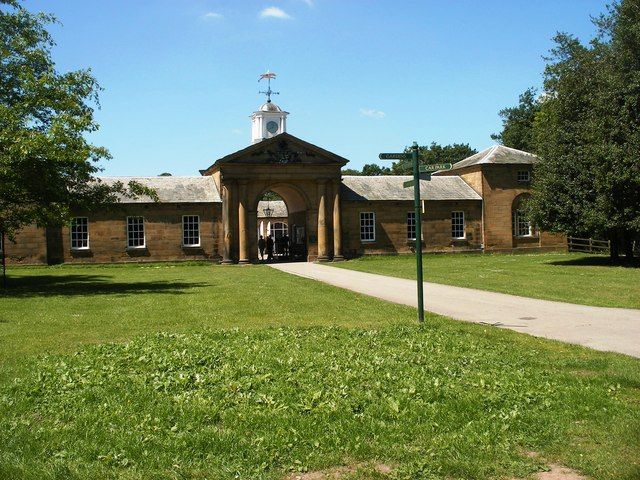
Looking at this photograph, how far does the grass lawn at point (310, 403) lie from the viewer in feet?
16.9

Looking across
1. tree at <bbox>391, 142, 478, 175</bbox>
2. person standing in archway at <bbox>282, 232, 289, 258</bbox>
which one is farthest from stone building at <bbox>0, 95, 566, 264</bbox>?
tree at <bbox>391, 142, 478, 175</bbox>

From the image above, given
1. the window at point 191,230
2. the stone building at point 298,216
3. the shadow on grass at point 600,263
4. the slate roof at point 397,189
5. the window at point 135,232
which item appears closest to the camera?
the shadow on grass at point 600,263

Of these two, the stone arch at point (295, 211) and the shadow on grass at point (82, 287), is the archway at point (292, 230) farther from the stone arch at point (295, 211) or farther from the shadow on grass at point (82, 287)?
the shadow on grass at point (82, 287)

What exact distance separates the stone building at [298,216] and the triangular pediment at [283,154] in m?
0.06

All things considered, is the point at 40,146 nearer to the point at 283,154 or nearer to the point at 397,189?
the point at 283,154

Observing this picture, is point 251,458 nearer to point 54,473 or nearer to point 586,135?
point 54,473

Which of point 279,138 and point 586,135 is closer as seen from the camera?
point 586,135

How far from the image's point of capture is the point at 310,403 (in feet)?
21.5

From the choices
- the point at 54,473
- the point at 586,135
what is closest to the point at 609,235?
the point at 586,135

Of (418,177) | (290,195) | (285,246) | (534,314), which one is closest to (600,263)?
(290,195)

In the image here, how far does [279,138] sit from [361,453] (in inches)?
1288

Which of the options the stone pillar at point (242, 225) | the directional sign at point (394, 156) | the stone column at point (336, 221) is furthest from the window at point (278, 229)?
the directional sign at point (394, 156)

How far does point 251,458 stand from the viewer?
5223 mm

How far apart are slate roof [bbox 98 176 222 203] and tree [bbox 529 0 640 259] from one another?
18216 millimetres
